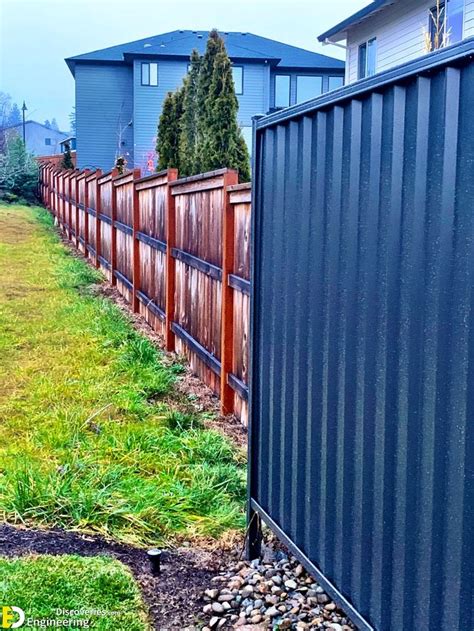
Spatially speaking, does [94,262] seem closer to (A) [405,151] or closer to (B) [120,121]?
(A) [405,151]

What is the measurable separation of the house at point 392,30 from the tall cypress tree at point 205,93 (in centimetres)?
324

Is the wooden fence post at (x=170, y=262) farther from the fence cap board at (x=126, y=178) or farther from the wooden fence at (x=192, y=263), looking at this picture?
the fence cap board at (x=126, y=178)

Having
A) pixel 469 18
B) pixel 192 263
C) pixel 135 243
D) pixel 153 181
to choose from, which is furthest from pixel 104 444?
pixel 469 18

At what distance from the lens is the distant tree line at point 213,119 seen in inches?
432

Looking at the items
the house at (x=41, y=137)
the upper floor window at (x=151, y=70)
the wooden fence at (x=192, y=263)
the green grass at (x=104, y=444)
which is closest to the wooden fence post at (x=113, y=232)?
the wooden fence at (x=192, y=263)

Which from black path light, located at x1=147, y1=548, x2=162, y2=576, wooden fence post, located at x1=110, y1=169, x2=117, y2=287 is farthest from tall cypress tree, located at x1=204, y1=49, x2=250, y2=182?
black path light, located at x1=147, y1=548, x2=162, y2=576

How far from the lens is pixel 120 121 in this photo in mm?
32656

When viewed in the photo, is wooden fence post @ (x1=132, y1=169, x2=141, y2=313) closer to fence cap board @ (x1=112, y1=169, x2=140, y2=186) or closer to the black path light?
fence cap board @ (x1=112, y1=169, x2=140, y2=186)

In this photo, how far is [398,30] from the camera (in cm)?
1426

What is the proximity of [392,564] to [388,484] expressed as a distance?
0.22 metres

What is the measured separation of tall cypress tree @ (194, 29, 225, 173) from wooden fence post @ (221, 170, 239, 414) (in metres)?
5.81

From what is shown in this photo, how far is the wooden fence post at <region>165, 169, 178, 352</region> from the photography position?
7.34 metres

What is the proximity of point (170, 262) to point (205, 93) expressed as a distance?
17.2ft

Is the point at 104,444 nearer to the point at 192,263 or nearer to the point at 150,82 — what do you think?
the point at 192,263
